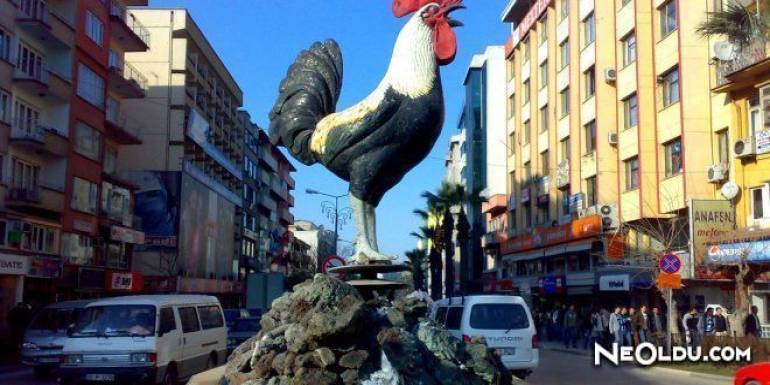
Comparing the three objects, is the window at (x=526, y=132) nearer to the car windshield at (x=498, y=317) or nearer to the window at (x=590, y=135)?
the window at (x=590, y=135)

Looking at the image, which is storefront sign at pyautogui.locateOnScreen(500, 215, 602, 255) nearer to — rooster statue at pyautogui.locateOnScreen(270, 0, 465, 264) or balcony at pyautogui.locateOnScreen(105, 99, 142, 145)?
balcony at pyautogui.locateOnScreen(105, 99, 142, 145)

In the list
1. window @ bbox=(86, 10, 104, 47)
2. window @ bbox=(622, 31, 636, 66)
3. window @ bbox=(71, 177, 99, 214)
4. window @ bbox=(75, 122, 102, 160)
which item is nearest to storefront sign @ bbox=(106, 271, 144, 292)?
window @ bbox=(71, 177, 99, 214)

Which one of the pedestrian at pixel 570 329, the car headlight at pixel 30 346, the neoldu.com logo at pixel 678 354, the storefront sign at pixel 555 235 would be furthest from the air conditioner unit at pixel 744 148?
the car headlight at pixel 30 346

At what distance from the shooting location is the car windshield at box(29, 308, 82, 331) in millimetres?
19406

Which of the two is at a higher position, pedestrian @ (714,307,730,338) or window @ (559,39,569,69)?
window @ (559,39,569,69)

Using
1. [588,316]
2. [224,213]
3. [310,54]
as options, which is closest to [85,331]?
[310,54]

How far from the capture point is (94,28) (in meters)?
34.8

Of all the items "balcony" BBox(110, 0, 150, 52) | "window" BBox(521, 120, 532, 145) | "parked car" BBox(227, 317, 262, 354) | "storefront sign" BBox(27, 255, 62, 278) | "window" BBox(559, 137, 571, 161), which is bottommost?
"parked car" BBox(227, 317, 262, 354)

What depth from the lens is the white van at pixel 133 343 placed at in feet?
43.5

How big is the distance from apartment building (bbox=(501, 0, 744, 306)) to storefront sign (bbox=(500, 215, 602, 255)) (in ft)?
0.29

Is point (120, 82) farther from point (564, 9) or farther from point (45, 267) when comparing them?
point (564, 9)

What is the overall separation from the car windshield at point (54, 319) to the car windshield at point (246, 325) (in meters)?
4.71

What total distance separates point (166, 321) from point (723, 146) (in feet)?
74.0

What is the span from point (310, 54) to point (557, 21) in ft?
128
